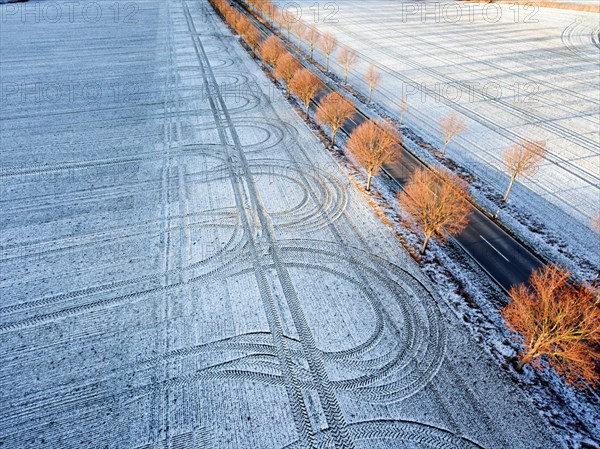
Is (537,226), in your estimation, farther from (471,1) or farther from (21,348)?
(471,1)

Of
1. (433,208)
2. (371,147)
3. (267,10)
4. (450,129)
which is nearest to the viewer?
(433,208)

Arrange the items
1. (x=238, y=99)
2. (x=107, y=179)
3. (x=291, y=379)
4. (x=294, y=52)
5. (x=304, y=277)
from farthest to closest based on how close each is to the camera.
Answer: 1. (x=294, y=52)
2. (x=238, y=99)
3. (x=107, y=179)
4. (x=304, y=277)
5. (x=291, y=379)

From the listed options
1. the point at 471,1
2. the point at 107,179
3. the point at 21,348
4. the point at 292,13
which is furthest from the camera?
the point at 471,1

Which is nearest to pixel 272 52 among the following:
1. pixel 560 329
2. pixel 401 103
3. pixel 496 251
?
pixel 401 103

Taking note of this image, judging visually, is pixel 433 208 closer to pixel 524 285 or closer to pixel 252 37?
pixel 524 285

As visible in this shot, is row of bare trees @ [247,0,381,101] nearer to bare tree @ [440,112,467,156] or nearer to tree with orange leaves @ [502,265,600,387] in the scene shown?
bare tree @ [440,112,467,156]

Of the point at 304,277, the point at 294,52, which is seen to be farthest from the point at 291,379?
the point at 294,52

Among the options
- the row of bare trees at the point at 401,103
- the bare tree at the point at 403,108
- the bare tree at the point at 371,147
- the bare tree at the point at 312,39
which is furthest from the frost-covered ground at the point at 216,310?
the bare tree at the point at 312,39
